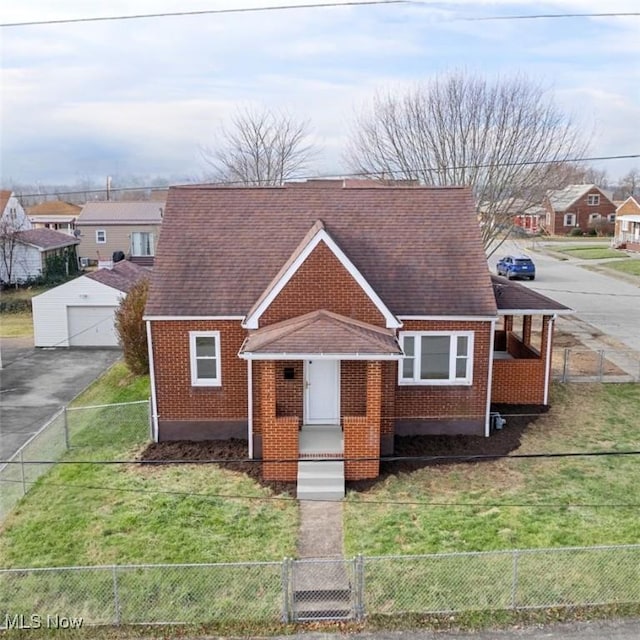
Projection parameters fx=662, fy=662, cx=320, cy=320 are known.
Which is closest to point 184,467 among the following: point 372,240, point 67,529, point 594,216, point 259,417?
point 259,417

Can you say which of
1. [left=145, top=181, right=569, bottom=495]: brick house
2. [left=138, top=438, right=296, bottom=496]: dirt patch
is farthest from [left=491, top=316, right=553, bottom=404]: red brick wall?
[left=138, top=438, right=296, bottom=496]: dirt patch

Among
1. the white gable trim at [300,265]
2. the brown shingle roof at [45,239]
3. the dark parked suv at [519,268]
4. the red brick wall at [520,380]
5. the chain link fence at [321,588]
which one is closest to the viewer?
the chain link fence at [321,588]

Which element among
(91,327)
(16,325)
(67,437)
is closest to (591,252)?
(91,327)

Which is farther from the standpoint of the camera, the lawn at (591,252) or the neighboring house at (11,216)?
the lawn at (591,252)

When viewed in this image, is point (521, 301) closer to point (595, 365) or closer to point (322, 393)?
point (322, 393)

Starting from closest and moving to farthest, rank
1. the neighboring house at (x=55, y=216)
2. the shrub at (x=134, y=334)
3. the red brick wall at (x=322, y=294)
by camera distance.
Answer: the red brick wall at (x=322, y=294) < the shrub at (x=134, y=334) < the neighboring house at (x=55, y=216)

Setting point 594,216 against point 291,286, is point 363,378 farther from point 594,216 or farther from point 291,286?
point 594,216

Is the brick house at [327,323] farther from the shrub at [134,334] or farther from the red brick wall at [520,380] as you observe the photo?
the shrub at [134,334]

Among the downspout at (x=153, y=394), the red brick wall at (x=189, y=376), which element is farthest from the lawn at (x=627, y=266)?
the downspout at (x=153, y=394)
